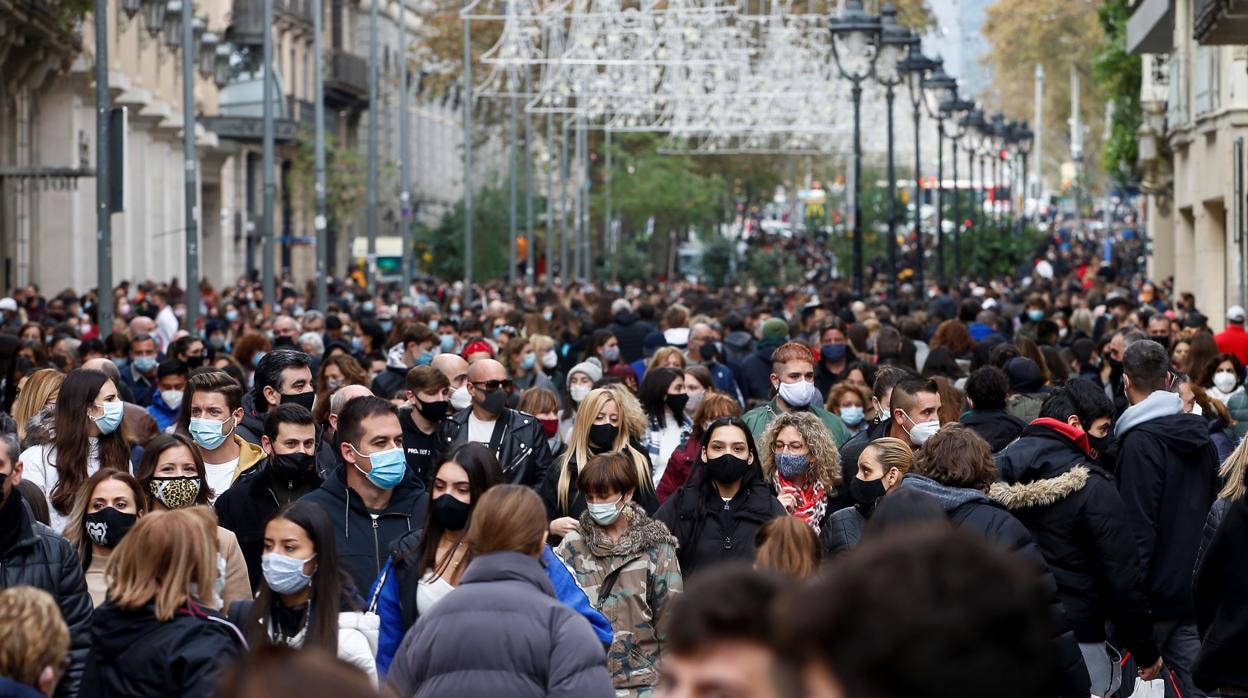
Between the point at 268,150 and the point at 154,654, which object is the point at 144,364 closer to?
the point at 154,654

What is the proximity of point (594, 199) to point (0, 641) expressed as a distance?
2740 inches

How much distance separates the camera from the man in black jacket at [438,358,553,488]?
33.6ft

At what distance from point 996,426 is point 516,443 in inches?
85.9

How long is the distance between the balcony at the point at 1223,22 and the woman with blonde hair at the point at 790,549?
13.9 metres

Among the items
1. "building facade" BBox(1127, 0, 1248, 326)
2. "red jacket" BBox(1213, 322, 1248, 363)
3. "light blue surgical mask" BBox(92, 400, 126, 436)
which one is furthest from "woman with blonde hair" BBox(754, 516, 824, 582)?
"building facade" BBox(1127, 0, 1248, 326)

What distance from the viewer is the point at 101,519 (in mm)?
6957

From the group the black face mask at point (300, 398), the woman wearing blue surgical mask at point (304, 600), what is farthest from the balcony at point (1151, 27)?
the woman wearing blue surgical mask at point (304, 600)

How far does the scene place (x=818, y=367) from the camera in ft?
49.5

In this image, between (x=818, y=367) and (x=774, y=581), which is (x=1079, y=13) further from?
(x=774, y=581)

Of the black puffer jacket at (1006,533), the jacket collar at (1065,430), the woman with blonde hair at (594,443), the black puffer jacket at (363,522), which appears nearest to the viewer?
the black puffer jacket at (1006,533)

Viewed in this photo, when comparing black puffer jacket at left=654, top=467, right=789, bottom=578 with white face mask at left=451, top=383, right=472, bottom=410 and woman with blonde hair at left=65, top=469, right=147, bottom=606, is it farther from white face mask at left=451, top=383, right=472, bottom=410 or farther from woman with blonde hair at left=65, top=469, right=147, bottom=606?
white face mask at left=451, top=383, right=472, bottom=410

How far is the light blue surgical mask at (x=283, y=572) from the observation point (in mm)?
5977

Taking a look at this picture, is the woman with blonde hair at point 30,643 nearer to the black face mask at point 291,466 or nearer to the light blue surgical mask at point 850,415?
the black face mask at point 291,466

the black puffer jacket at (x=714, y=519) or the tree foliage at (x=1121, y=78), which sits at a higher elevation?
the tree foliage at (x=1121, y=78)
